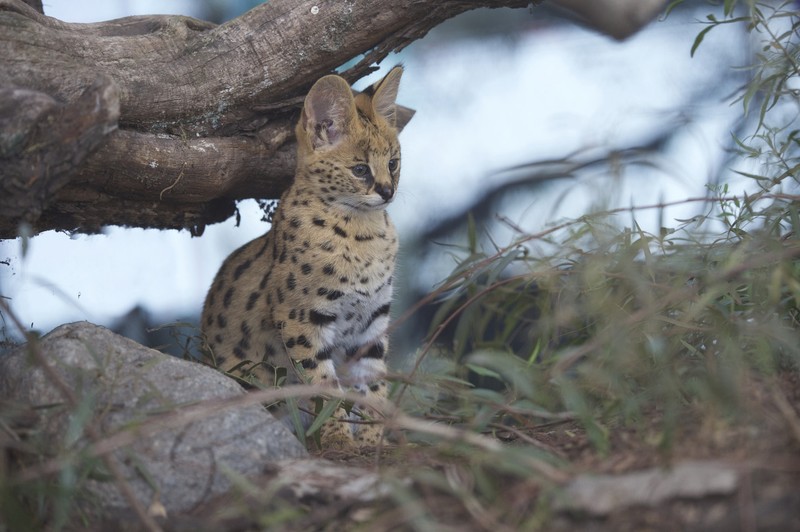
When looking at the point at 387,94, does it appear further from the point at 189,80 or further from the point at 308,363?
the point at 308,363

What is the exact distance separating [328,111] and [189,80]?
632 millimetres

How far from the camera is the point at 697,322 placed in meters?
2.97

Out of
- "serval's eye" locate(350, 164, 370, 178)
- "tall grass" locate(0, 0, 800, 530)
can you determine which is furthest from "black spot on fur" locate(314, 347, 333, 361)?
"serval's eye" locate(350, 164, 370, 178)

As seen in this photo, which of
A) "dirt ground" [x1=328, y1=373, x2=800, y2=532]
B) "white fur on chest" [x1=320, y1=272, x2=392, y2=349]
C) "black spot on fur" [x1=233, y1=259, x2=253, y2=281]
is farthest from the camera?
"black spot on fur" [x1=233, y1=259, x2=253, y2=281]

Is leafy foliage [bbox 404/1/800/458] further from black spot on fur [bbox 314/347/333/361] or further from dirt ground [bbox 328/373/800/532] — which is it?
black spot on fur [bbox 314/347/333/361]

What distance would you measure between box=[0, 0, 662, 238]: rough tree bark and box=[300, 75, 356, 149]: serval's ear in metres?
0.11

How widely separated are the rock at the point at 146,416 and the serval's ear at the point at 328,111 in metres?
1.34

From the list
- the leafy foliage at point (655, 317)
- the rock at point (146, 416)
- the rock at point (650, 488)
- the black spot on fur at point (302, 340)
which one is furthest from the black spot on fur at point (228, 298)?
the rock at point (650, 488)

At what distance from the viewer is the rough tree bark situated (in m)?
3.34

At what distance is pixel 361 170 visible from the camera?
3.97 meters

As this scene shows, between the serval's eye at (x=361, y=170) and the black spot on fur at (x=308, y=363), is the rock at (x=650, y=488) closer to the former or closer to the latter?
the black spot on fur at (x=308, y=363)

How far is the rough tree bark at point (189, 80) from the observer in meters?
3.34

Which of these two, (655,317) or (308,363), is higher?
(655,317)

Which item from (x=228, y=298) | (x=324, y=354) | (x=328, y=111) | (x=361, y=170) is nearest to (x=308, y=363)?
(x=324, y=354)
